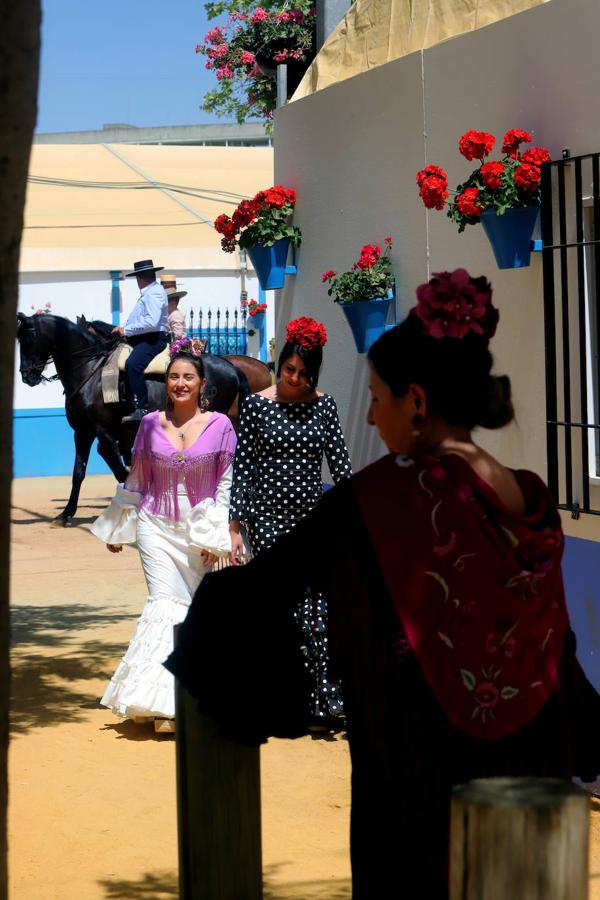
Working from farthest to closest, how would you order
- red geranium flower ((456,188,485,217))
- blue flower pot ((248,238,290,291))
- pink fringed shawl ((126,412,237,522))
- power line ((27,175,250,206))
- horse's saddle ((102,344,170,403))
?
power line ((27,175,250,206)) → horse's saddle ((102,344,170,403)) → blue flower pot ((248,238,290,291)) → pink fringed shawl ((126,412,237,522)) → red geranium flower ((456,188,485,217))

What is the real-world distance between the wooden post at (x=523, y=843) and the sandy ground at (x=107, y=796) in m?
3.05

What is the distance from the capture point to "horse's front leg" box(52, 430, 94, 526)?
50.1 feet

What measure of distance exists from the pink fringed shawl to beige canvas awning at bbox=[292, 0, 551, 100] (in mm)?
2697

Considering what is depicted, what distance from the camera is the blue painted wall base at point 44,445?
21344 mm

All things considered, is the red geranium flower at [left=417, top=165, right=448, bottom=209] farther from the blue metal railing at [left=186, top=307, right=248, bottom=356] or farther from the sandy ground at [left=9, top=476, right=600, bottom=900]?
the blue metal railing at [left=186, top=307, right=248, bottom=356]

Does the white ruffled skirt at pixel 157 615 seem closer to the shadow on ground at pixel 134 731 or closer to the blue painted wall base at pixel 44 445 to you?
the shadow on ground at pixel 134 731

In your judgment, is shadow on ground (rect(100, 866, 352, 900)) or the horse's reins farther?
the horse's reins

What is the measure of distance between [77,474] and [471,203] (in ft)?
32.7

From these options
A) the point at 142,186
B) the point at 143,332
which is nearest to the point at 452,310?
the point at 143,332

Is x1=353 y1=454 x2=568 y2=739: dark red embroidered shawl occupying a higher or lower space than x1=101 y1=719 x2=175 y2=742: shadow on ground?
higher

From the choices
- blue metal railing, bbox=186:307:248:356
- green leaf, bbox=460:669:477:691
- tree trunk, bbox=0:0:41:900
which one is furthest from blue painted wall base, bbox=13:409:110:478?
tree trunk, bbox=0:0:41:900

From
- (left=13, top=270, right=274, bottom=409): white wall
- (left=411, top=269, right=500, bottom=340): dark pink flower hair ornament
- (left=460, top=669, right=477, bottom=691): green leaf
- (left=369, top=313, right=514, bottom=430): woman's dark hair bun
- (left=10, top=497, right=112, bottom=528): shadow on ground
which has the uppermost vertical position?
(left=13, top=270, right=274, bottom=409): white wall

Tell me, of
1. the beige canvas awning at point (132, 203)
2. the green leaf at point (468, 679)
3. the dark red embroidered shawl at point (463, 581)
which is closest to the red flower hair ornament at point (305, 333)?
the dark red embroidered shawl at point (463, 581)

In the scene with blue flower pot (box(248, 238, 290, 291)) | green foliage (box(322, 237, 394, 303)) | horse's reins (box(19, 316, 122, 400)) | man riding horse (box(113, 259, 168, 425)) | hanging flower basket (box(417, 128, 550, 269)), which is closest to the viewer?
hanging flower basket (box(417, 128, 550, 269))
